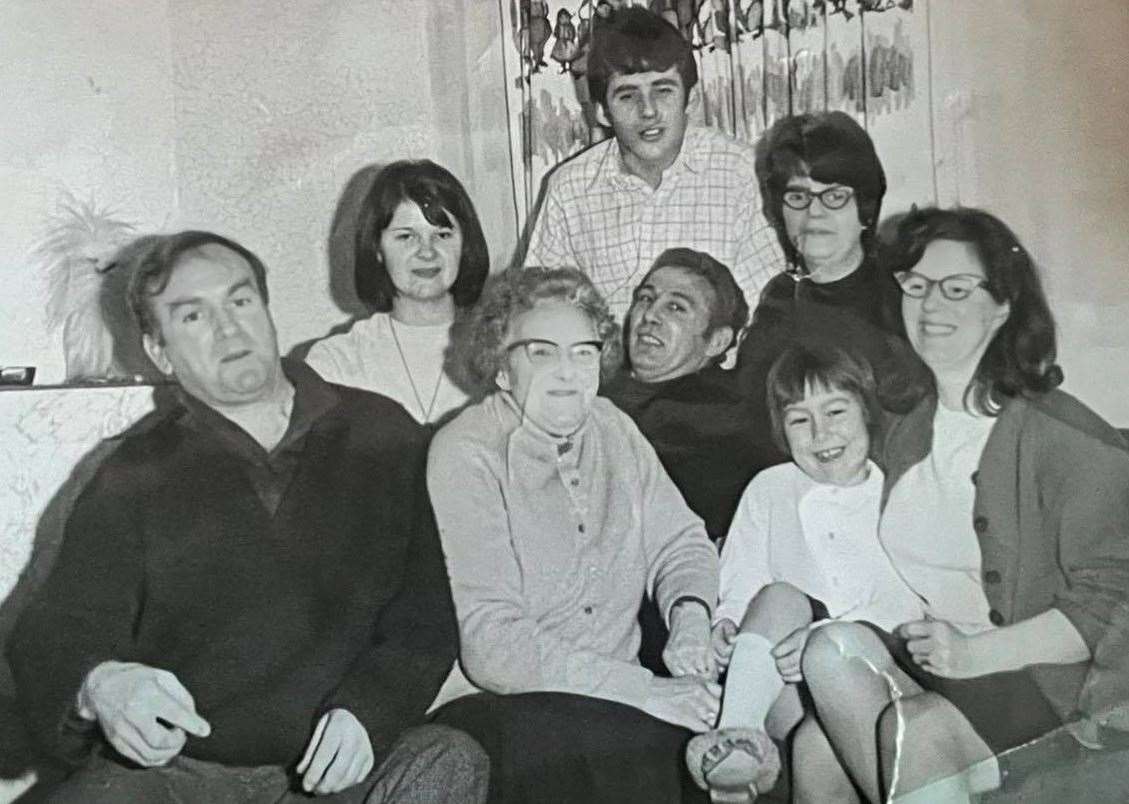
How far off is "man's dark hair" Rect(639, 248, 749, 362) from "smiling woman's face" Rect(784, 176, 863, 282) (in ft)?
0.28

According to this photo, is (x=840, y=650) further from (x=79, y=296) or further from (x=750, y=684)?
(x=79, y=296)

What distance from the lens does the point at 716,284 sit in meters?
1.26

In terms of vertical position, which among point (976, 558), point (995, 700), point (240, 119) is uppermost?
point (240, 119)

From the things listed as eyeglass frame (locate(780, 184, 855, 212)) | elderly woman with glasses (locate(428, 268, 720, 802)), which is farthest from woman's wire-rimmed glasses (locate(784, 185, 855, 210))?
elderly woman with glasses (locate(428, 268, 720, 802))

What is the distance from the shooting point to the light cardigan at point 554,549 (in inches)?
46.6

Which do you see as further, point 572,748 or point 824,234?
point 824,234

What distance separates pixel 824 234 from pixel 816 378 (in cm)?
15

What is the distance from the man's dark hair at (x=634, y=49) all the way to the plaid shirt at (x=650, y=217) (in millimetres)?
64

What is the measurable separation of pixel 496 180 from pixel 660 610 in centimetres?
45

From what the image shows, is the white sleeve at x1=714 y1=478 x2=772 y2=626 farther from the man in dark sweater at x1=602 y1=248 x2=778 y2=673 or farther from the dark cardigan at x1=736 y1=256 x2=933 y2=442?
the dark cardigan at x1=736 y1=256 x2=933 y2=442

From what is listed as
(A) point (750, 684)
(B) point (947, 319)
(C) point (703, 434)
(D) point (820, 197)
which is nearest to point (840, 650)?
(A) point (750, 684)

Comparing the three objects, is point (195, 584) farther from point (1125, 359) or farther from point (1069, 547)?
point (1125, 359)

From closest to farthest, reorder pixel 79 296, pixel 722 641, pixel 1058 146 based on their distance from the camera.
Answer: pixel 79 296 → pixel 722 641 → pixel 1058 146

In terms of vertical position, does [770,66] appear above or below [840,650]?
above
